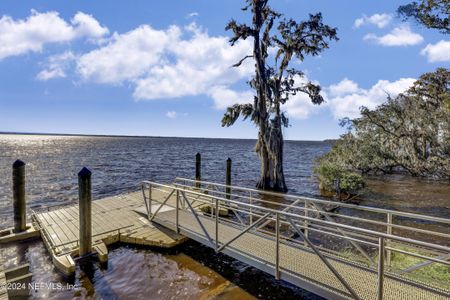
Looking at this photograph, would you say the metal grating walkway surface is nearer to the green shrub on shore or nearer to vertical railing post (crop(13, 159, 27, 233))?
vertical railing post (crop(13, 159, 27, 233))

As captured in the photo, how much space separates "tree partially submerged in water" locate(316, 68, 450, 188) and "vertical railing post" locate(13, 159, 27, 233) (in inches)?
754

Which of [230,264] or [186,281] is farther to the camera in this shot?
[230,264]

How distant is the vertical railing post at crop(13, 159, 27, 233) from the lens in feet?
25.8

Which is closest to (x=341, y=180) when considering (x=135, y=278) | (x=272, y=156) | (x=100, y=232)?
(x=272, y=156)

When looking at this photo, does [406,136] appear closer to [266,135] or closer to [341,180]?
[341,180]

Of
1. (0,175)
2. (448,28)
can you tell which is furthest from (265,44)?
(0,175)

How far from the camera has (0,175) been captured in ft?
78.1

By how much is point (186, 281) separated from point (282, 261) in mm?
2229

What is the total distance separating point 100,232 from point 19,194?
2589mm

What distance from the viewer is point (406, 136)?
2283 cm

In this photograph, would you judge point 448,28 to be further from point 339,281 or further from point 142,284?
point 142,284

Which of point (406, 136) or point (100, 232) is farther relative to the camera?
point (406, 136)

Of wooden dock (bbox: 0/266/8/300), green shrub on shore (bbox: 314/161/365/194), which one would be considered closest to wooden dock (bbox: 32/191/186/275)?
wooden dock (bbox: 0/266/8/300)

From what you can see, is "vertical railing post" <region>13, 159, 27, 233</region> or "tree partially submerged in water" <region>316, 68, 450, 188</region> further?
"tree partially submerged in water" <region>316, 68, 450, 188</region>
